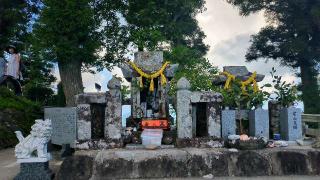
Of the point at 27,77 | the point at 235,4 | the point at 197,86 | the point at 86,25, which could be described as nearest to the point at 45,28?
the point at 86,25

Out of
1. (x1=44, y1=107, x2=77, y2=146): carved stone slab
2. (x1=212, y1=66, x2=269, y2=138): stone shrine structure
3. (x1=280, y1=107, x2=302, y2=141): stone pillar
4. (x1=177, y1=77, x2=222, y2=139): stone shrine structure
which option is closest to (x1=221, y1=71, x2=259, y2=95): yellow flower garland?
(x1=212, y1=66, x2=269, y2=138): stone shrine structure

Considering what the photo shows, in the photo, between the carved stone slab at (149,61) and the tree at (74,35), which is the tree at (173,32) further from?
the carved stone slab at (149,61)

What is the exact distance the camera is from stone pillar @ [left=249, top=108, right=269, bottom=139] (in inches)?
411

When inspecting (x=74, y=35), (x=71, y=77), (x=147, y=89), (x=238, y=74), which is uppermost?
(x=74, y=35)

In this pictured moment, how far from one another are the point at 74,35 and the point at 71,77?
2038mm

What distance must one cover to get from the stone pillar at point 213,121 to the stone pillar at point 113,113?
220 cm

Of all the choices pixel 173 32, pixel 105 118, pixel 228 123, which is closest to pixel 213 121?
pixel 228 123

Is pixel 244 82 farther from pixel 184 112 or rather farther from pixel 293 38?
pixel 293 38

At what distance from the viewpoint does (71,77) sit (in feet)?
55.8

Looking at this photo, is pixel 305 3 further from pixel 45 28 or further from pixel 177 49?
pixel 45 28

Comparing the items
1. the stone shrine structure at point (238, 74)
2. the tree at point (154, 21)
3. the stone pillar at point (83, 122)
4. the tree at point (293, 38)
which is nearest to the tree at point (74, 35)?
the tree at point (154, 21)

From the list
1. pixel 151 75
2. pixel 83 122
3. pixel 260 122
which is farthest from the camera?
pixel 151 75

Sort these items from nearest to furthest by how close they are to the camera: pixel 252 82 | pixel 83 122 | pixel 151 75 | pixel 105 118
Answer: pixel 83 122 < pixel 105 118 < pixel 151 75 < pixel 252 82

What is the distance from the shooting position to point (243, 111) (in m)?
11.0
